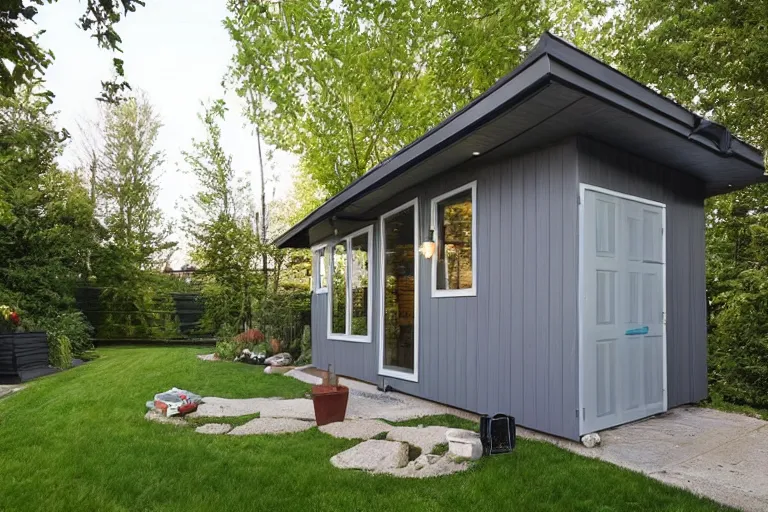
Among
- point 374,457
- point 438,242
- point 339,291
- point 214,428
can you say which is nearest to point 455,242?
point 438,242

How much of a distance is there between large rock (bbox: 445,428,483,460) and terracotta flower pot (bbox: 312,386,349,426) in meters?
1.32

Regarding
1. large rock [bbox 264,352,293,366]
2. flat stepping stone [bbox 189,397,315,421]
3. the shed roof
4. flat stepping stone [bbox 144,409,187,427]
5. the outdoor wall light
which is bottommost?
large rock [bbox 264,352,293,366]

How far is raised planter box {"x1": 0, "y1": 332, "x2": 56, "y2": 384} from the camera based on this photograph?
25.5 ft

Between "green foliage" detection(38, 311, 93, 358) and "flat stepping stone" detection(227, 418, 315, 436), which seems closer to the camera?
"flat stepping stone" detection(227, 418, 315, 436)

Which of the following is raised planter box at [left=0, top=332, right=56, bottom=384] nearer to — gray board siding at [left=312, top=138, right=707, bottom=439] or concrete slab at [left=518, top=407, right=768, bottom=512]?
gray board siding at [left=312, top=138, right=707, bottom=439]

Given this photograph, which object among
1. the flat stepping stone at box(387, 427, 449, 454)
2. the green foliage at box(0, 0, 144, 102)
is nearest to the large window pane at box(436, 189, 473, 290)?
the flat stepping stone at box(387, 427, 449, 454)

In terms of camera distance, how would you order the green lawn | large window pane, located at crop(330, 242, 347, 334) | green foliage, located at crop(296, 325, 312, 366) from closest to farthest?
the green lawn → large window pane, located at crop(330, 242, 347, 334) → green foliage, located at crop(296, 325, 312, 366)

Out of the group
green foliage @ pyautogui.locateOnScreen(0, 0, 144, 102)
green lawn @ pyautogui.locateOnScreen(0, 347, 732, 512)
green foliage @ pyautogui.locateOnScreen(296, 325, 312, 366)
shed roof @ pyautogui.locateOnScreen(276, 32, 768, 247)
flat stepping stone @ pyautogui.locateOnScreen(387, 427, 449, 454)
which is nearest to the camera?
green foliage @ pyautogui.locateOnScreen(0, 0, 144, 102)

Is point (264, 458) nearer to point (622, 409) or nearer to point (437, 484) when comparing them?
point (437, 484)

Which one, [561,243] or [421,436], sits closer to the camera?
[421,436]

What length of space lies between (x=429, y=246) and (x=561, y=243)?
1685 millimetres

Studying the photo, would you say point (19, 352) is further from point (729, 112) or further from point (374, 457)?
point (729, 112)

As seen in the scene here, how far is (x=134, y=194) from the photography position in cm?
1531

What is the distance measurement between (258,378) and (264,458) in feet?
13.6
